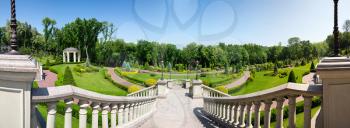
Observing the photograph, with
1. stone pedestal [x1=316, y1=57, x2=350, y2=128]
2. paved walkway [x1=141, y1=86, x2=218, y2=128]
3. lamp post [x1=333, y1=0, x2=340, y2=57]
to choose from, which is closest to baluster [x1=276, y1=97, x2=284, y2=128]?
stone pedestal [x1=316, y1=57, x2=350, y2=128]

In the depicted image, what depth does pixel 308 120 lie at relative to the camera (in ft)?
10.5

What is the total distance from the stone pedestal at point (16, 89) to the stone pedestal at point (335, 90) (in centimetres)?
290

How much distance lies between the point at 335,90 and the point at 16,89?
3.21 meters

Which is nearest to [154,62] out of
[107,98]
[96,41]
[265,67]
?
[96,41]

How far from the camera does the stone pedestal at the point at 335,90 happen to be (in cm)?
275

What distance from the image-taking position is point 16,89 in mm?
2561

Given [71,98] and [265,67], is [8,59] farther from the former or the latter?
[265,67]

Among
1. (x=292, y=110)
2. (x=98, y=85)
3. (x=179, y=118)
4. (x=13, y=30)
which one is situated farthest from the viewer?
(x=98, y=85)

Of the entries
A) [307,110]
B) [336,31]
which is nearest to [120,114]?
[307,110]

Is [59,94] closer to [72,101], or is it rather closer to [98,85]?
[72,101]

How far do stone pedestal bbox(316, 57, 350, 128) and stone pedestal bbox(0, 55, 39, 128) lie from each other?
290 centimetres

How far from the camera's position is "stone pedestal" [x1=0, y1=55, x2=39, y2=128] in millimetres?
2504

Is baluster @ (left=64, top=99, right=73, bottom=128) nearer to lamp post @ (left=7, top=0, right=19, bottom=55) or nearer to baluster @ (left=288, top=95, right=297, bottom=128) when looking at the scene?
lamp post @ (left=7, top=0, right=19, bottom=55)

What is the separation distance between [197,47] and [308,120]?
65.2 meters
